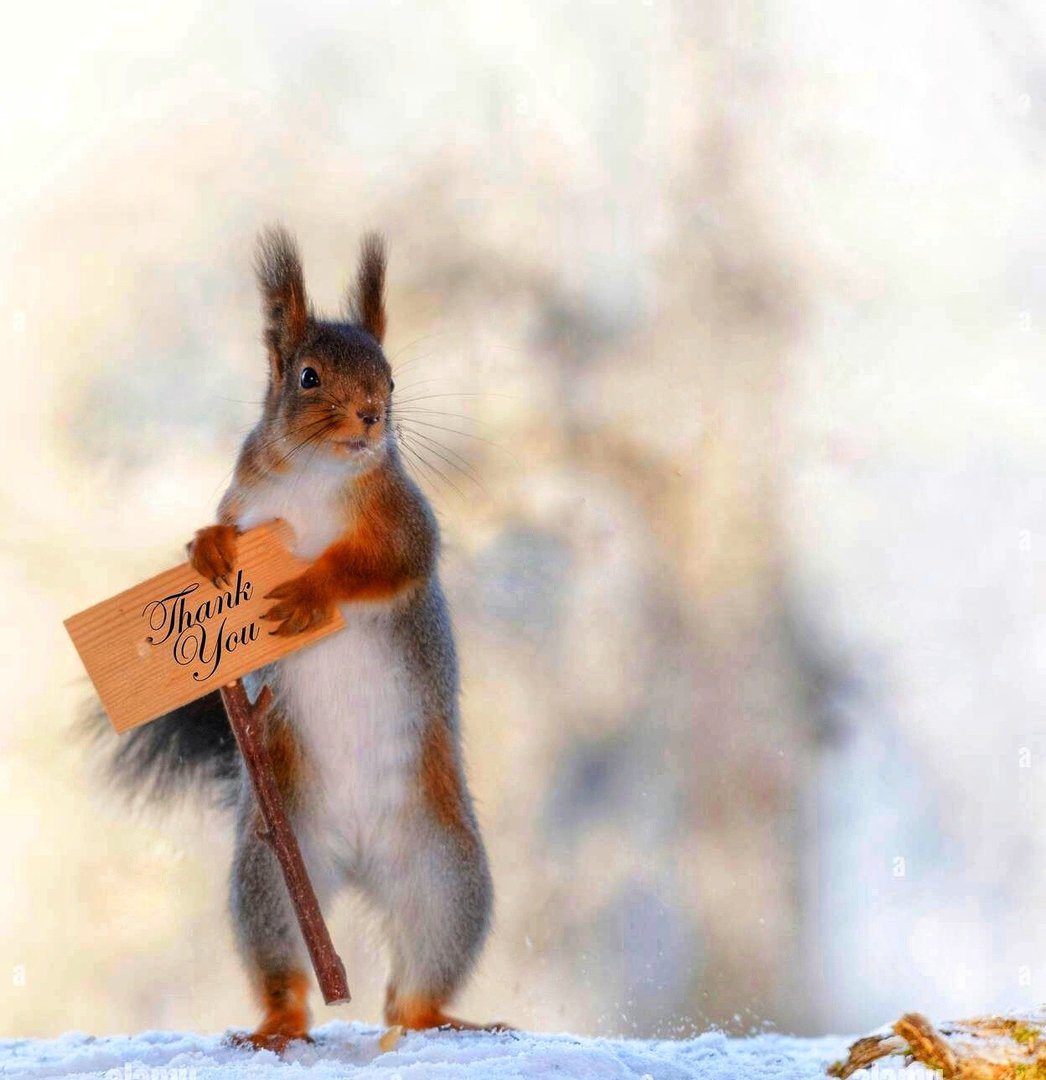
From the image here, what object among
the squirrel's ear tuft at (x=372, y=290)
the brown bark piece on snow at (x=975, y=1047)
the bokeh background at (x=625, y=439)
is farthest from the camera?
the bokeh background at (x=625, y=439)

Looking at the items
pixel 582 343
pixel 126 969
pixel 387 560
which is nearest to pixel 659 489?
pixel 582 343

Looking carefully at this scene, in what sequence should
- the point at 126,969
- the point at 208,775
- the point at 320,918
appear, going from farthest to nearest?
the point at 126,969 → the point at 208,775 → the point at 320,918

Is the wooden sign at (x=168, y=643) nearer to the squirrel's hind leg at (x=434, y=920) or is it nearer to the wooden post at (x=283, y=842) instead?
the wooden post at (x=283, y=842)

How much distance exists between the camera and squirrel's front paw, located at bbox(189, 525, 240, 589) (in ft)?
4.48

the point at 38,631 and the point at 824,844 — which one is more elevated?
the point at 38,631

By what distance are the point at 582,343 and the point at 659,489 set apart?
23cm

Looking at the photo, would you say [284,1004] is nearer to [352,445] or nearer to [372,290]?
[352,445]

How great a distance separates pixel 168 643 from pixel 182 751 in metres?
0.37

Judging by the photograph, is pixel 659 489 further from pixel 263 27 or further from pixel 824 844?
pixel 263 27

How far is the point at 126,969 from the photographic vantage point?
1926 millimetres

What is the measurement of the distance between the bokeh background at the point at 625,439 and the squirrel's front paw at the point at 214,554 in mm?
537

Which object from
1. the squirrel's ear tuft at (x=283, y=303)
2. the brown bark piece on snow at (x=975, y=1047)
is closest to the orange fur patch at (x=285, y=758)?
the squirrel's ear tuft at (x=283, y=303)

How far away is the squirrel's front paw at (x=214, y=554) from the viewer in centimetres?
137

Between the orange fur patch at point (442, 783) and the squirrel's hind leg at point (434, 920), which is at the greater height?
the orange fur patch at point (442, 783)
